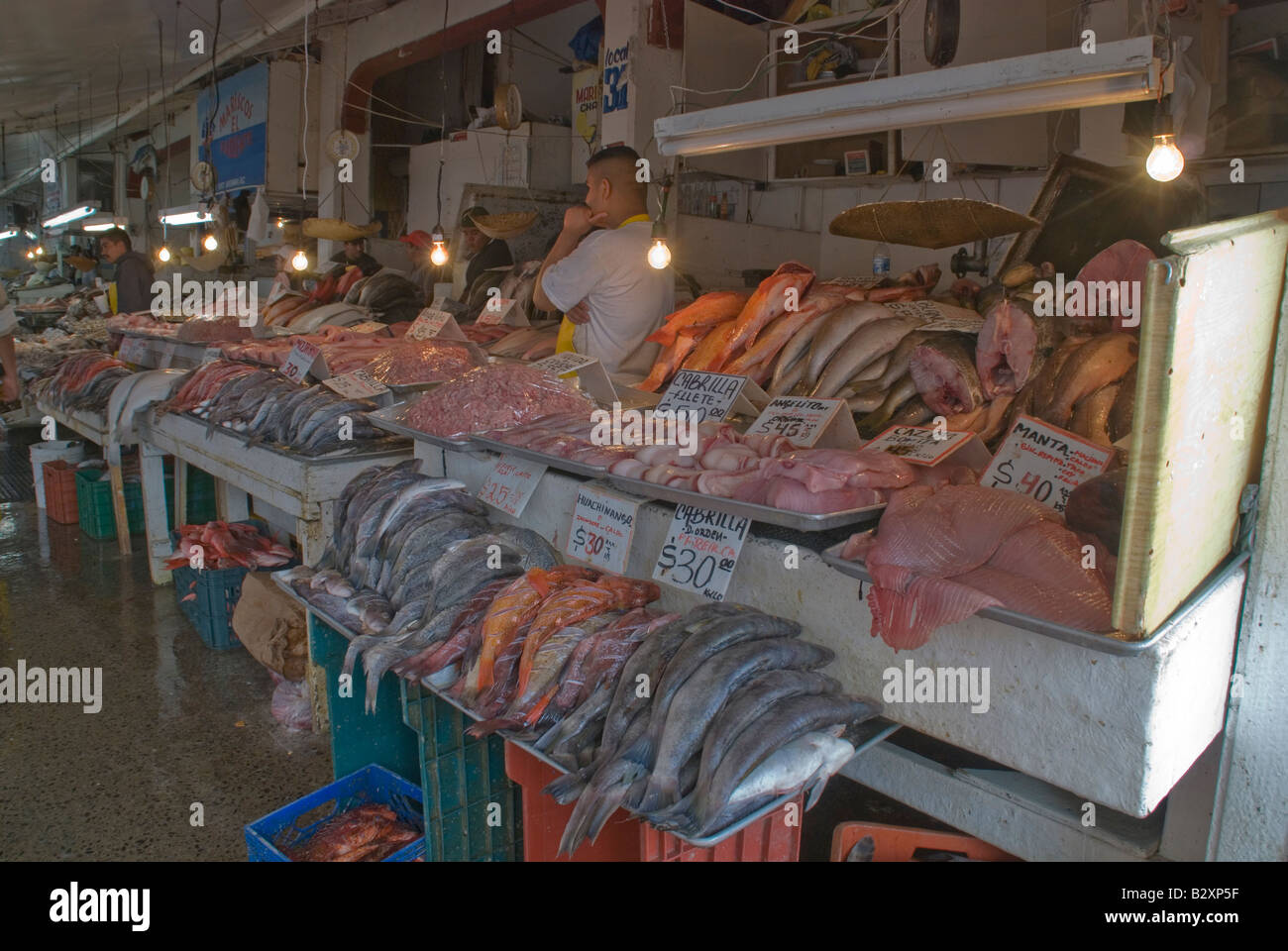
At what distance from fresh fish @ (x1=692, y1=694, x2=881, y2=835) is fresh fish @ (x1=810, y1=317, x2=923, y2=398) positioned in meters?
1.62

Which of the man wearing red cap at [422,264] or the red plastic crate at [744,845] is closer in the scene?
the red plastic crate at [744,845]

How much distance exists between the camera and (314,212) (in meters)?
13.0

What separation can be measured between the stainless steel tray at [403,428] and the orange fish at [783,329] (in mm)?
1228

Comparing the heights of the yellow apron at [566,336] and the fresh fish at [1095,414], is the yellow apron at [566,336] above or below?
above

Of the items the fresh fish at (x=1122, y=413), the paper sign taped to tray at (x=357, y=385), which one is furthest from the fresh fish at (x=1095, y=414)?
the paper sign taped to tray at (x=357, y=385)

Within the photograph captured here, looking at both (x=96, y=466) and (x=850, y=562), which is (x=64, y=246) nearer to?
(x=96, y=466)

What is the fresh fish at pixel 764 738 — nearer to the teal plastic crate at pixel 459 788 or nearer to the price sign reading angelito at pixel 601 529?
the price sign reading angelito at pixel 601 529

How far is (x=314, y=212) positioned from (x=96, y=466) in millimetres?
6408

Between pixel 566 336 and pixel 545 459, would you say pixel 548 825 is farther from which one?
pixel 566 336

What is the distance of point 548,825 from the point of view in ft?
8.21

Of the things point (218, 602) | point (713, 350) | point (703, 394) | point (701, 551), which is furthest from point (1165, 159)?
point (218, 602)

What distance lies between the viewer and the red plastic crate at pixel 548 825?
2.39 m

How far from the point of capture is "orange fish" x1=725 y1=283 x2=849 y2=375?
3781 mm
